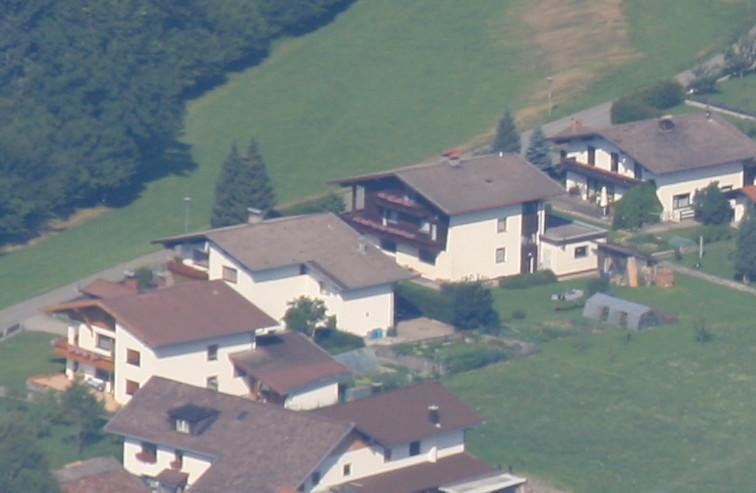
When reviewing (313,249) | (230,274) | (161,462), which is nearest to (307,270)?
(313,249)

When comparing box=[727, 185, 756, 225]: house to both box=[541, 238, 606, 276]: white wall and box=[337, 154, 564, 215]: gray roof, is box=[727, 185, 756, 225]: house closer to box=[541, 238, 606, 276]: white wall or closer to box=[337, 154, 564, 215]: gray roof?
box=[541, 238, 606, 276]: white wall

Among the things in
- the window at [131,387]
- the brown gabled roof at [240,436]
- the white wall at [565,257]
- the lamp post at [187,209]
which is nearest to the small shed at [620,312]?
the white wall at [565,257]

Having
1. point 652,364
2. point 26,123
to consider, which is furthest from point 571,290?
point 26,123

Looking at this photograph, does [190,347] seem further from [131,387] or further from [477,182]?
[477,182]

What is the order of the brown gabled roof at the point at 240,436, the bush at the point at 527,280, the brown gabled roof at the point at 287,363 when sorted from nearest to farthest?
the brown gabled roof at the point at 240,436 < the brown gabled roof at the point at 287,363 < the bush at the point at 527,280

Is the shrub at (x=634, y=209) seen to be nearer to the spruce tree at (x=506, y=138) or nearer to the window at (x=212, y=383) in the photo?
the spruce tree at (x=506, y=138)

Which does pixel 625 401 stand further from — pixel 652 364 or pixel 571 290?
pixel 571 290
